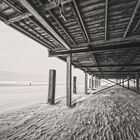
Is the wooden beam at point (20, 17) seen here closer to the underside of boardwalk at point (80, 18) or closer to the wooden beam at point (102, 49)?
the underside of boardwalk at point (80, 18)

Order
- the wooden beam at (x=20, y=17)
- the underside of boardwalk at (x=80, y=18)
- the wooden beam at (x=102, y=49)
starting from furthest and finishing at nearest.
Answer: the wooden beam at (x=102, y=49)
the wooden beam at (x=20, y=17)
the underside of boardwalk at (x=80, y=18)

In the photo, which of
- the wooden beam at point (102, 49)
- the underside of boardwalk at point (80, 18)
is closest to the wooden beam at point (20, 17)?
the underside of boardwalk at point (80, 18)

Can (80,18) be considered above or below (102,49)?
above

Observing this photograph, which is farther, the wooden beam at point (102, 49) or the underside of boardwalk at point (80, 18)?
the wooden beam at point (102, 49)

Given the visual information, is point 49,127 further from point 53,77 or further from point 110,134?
Result: point 53,77

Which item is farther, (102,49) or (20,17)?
(102,49)

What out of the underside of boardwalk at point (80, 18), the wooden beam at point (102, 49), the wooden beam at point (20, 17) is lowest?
the wooden beam at point (102, 49)

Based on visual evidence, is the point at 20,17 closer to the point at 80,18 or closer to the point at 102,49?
the point at 80,18

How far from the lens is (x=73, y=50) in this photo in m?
6.23

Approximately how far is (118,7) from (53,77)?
18.4 ft

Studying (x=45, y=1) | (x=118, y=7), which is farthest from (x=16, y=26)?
(x=118, y=7)

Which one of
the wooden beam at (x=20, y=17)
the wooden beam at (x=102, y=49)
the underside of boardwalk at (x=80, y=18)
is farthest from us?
the wooden beam at (x=102, y=49)

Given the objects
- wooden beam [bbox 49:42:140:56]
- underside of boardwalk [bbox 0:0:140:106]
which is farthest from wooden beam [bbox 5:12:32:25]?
wooden beam [bbox 49:42:140:56]

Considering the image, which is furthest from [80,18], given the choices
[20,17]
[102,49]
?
[102,49]
